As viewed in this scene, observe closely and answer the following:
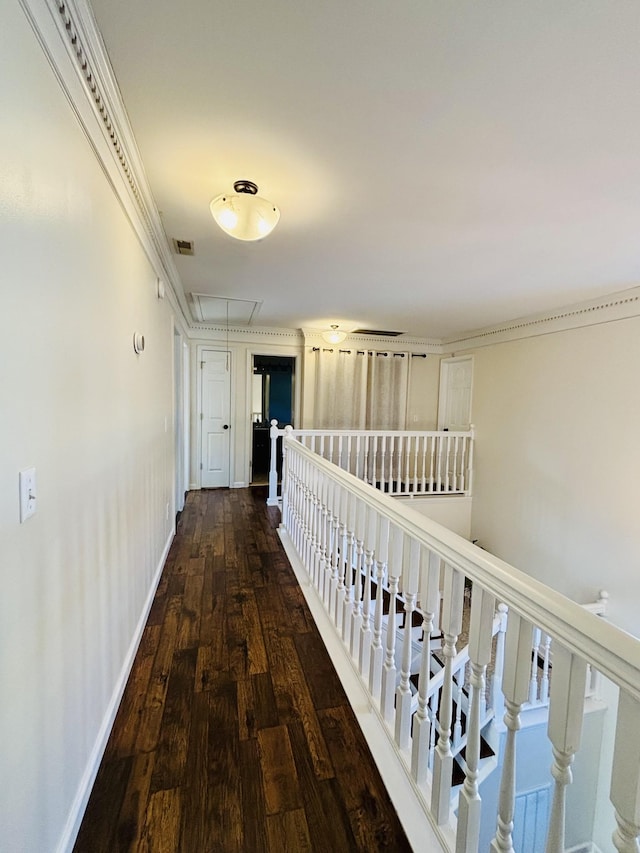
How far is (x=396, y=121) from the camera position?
135 cm

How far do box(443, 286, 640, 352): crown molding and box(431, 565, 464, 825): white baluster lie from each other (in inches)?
134

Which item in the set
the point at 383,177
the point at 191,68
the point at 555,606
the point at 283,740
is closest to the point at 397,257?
the point at 383,177

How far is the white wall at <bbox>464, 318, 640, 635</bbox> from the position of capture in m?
3.19

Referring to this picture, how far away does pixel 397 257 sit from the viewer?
2635mm

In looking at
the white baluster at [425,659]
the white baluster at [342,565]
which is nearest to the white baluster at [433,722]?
the white baluster at [425,659]

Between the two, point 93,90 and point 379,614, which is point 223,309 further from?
point 379,614

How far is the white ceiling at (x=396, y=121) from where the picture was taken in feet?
3.29

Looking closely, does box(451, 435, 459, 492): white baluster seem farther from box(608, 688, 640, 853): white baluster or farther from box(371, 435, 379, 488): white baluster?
box(608, 688, 640, 853): white baluster

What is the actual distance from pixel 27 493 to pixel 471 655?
1088 millimetres

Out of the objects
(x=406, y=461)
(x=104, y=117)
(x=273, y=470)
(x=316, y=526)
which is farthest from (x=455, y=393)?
(x=104, y=117)

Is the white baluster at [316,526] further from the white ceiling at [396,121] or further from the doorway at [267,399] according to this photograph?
the doorway at [267,399]

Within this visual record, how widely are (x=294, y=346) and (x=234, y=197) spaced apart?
3621 millimetres

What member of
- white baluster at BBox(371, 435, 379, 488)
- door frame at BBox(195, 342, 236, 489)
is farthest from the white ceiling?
door frame at BBox(195, 342, 236, 489)

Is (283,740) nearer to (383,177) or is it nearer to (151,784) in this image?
(151,784)
